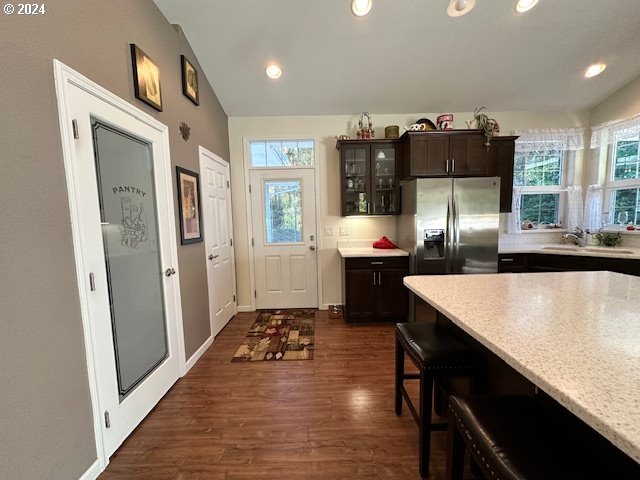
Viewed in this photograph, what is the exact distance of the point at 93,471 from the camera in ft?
4.49

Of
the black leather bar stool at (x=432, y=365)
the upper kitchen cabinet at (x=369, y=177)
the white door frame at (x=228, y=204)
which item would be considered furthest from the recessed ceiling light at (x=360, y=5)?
the black leather bar stool at (x=432, y=365)

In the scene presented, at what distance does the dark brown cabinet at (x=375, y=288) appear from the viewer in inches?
126

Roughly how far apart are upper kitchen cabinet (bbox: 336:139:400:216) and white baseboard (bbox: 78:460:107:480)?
299cm

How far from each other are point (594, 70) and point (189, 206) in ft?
14.7

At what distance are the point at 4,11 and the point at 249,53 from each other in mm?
1935

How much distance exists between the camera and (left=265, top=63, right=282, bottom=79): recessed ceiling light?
2723 mm

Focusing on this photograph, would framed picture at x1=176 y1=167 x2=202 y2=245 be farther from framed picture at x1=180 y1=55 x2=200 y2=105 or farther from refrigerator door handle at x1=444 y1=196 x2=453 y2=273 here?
refrigerator door handle at x1=444 y1=196 x2=453 y2=273

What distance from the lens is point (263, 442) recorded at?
158cm

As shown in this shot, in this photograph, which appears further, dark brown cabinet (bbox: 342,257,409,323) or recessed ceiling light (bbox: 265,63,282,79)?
dark brown cabinet (bbox: 342,257,409,323)

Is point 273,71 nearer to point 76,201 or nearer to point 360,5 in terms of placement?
point 360,5

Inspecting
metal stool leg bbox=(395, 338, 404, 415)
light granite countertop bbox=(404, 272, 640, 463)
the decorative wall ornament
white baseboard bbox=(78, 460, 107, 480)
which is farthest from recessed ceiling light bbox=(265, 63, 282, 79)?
white baseboard bbox=(78, 460, 107, 480)

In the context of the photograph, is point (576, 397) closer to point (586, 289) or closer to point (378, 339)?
point (586, 289)

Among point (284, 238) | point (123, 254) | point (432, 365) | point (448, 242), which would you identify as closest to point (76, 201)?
point (123, 254)

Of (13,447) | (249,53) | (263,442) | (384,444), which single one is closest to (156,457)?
(263,442)
